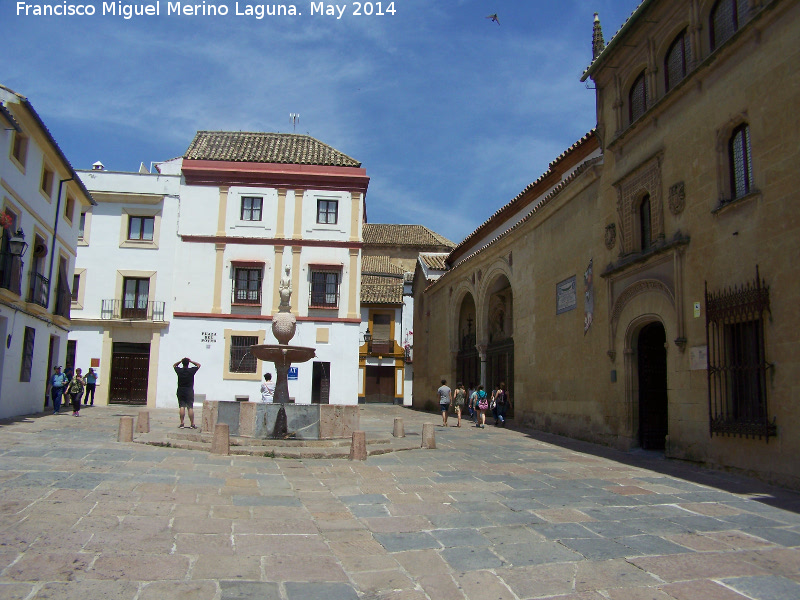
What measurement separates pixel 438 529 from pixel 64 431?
10472 millimetres

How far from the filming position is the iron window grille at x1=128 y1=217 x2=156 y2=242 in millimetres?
26737

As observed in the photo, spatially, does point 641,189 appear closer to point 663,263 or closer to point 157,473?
point 663,263

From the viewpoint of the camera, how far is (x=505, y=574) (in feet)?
17.6

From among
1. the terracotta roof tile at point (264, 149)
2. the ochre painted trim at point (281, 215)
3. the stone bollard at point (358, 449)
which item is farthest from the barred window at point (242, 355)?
the stone bollard at point (358, 449)

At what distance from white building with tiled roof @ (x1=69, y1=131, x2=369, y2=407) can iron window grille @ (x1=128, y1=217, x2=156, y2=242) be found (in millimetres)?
40

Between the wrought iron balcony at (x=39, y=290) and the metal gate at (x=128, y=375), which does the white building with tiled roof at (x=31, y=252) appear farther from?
the metal gate at (x=128, y=375)

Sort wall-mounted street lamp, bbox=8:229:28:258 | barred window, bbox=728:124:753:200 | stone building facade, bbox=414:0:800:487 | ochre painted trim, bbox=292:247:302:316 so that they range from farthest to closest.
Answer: ochre painted trim, bbox=292:247:302:316
wall-mounted street lamp, bbox=8:229:28:258
barred window, bbox=728:124:753:200
stone building facade, bbox=414:0:800:487

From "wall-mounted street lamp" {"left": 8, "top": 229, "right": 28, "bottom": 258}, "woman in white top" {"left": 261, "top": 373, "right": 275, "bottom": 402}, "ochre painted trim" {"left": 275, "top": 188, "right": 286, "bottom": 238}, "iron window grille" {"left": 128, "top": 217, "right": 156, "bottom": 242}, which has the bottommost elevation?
"woman in white top" {"left": 261, "top": 373, "right": 275, "bottom": 402}

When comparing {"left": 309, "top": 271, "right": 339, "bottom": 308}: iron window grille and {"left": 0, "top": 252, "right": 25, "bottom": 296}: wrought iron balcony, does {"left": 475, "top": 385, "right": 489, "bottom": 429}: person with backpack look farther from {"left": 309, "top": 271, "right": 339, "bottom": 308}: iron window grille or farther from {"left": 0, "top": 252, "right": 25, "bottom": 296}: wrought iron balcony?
{"left": 0, "top": 252, "right": 25, "bottom": 296}: wrought iron balcony

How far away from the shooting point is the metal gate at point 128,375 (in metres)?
25.8

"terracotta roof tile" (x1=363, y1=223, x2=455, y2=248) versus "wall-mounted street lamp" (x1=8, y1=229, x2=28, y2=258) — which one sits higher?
"terracotta roof tile" (x1=363, y1=223, x2=455, y2=248)

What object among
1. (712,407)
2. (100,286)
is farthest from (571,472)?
(100,286)

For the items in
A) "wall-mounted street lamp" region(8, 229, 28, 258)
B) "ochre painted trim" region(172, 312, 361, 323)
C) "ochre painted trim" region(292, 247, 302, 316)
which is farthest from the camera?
"ochre painted trim" region(292, 247, 302, 316)

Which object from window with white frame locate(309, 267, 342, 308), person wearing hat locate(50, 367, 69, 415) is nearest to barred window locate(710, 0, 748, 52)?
person wearing hat locate(50, 367, 69, 415)
